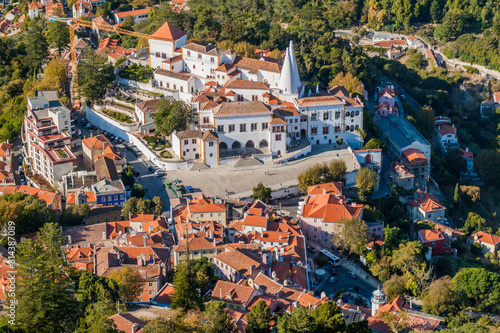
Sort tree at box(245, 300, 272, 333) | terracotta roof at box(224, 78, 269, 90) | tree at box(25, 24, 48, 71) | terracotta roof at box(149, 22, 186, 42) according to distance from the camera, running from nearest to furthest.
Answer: tree at box(245, 300, 272, 333) → terracotta roof at box(224, 78, 269, 90) → terracotta roof at box(149, 22, 186, 42) → tree at box(25, 24, 48, 71)

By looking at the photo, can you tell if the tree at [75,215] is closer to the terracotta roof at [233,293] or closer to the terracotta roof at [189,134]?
the terracotta roof at [189,134]

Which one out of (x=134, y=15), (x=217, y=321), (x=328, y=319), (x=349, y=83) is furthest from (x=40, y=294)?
(x=134, y=15)

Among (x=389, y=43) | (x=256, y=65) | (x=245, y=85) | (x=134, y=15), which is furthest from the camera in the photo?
(x=389, y=43)

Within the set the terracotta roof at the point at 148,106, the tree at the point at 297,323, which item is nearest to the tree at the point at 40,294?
the tree at the point at 297,323

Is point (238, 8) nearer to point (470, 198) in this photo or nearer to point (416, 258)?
point (470, 198)

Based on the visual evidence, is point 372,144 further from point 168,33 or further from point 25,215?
point 25,215

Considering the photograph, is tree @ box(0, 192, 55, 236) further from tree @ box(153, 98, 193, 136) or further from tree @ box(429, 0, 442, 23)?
tree @ box(429, 0, 442, 23)

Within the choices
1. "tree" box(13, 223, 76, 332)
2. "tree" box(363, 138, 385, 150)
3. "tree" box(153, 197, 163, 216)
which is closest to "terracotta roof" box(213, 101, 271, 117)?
"tree" box(363, 138, 385, 150)
